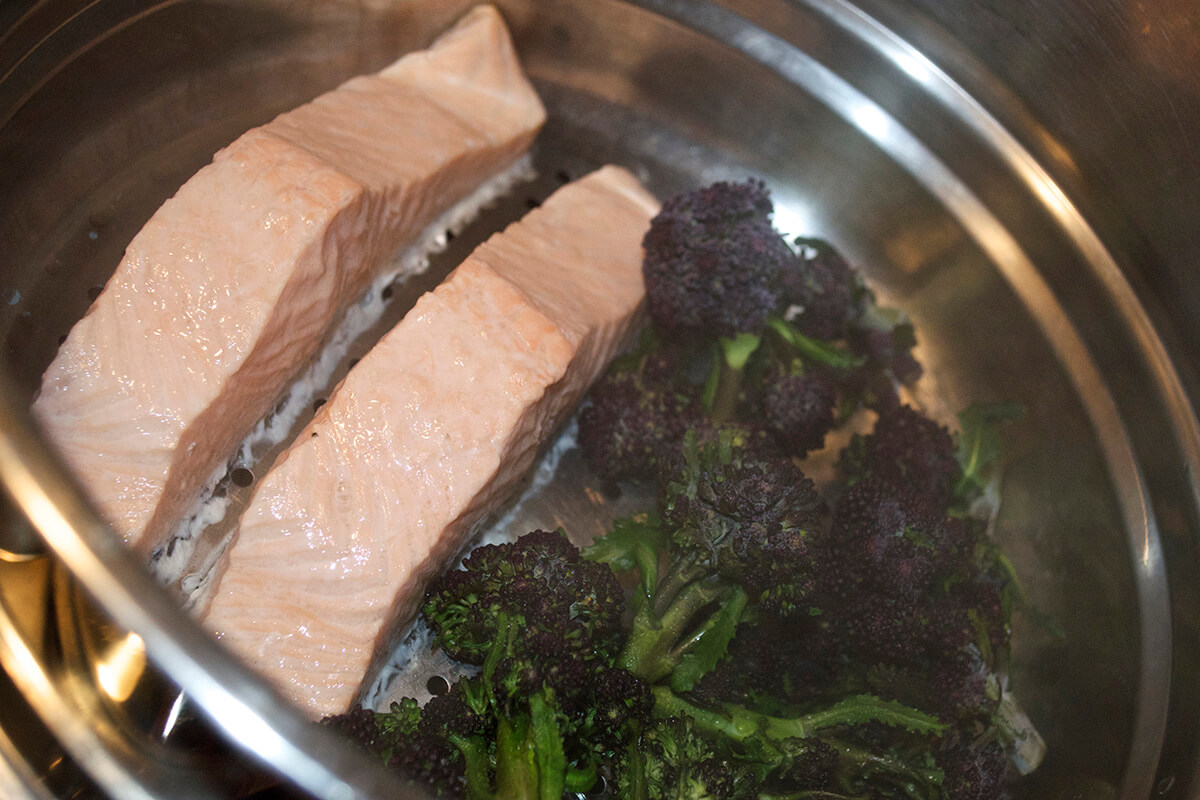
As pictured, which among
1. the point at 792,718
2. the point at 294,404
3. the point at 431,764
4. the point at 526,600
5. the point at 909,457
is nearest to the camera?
the point at 431,764

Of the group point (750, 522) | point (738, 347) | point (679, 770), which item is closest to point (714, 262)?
point (738, 347)

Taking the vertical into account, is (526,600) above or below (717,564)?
below

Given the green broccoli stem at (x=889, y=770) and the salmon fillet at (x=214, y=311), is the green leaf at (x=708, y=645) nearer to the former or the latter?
the green broccoli stem at (x=889, y=770)

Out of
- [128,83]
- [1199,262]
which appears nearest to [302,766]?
[128,83]

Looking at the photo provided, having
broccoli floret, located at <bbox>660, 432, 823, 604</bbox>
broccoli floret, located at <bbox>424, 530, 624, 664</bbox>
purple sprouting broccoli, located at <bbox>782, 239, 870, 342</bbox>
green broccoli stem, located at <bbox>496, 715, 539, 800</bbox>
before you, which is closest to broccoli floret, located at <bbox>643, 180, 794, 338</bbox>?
purple sprouting broccoli, located at <bbox>782, 239, 870, 342</bbox>

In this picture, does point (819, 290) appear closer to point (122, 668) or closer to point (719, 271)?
point (719, 271)

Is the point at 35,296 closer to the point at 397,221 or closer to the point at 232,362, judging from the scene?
the point at 232,362

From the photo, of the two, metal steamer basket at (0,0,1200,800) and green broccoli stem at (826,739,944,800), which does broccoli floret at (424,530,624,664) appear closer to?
metal steamer basket at (0,0,1200,800)

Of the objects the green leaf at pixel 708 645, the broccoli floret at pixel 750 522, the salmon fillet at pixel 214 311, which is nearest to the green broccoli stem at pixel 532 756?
the green leaf at pixel 708 645
